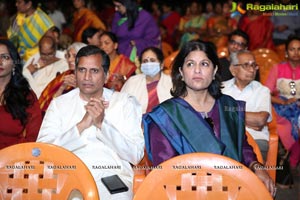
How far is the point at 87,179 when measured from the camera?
2018mm

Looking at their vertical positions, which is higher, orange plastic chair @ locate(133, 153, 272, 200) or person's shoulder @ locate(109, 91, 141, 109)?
person's shoulder @ locate(109, 91, 141, 109)

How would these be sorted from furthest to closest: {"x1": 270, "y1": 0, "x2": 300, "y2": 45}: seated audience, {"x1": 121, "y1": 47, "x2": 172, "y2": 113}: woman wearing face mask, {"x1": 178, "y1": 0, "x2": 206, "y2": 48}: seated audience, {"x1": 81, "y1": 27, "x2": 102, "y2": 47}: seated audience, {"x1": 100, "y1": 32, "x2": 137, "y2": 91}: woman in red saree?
{"x1": 178, "y1": 0, "x2": 206, "y2": 48}: seated audience → {"x1": 270, "y1": 0, "x2": 300, "y2": 45}: seated audience → {"x1": 81, "y1": 27, "x2": 102, "y2": 47}: seated audience → {"x1": 100, "y1": 32, "x2": 137, "y2": 91}: woman in red saree → {"x1": 121, "y1": 47, "x2": 172, "y2": 113}: woman wearing face mask

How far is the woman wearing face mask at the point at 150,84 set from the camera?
4.05m

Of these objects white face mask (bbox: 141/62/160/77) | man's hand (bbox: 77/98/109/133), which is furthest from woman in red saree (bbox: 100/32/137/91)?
man's hand (bbox: 77/98/109/133)

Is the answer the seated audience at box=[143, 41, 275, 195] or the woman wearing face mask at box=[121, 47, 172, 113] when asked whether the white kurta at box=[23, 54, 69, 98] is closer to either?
the woman wearing face mask at box=[121, 47, 172, 113]

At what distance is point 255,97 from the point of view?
11.9ft

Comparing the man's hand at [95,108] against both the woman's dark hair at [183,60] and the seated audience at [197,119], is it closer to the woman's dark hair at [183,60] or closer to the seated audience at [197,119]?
the seated audience at [197,119]

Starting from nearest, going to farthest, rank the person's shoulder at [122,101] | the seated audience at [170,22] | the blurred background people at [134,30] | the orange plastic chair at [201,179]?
the orange plastic chair at [201,179] < the person's shoulder at [122,101] < the blurred background people at [134,30] < the seated audience at [170,22]

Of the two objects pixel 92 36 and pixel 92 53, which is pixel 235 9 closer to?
pixel 92 36

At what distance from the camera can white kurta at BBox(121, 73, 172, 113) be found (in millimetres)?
Answer: 4047

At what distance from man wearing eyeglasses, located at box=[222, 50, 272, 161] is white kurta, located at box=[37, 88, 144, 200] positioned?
98cm

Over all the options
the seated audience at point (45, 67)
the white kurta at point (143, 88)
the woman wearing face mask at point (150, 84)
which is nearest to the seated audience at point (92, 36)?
the seated audience at point (45, 67)

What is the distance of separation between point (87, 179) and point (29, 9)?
426 cm

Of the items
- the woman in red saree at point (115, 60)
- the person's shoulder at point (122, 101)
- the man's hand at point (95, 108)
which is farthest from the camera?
the woman in red saree at point (115, 60)
